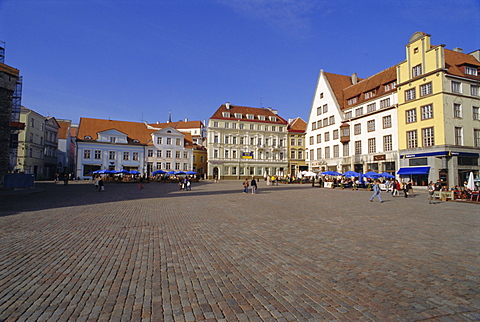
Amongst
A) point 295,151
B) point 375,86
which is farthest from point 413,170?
point 295,151

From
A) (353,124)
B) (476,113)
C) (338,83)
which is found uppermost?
(338,83)

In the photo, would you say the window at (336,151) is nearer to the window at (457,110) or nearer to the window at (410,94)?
the window at (410,94)

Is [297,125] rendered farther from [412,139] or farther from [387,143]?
[412,139]

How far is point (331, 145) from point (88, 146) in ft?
159

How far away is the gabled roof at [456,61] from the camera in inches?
1280

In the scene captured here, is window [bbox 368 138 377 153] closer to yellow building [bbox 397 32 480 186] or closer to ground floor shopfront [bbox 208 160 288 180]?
yellow building [bbox 397 32 480 186]

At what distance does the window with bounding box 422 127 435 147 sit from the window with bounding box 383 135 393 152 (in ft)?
17.1

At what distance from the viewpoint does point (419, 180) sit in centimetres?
3366

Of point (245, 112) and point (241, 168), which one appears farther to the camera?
point (245, 112)

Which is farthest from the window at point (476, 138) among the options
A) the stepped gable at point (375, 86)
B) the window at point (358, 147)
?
the window at point (358, 147)

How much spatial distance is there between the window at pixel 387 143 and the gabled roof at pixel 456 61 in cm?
1033

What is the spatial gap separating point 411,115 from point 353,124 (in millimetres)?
11562

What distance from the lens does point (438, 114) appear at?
31.4 meters

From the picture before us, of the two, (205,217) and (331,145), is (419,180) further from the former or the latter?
(205,217)
